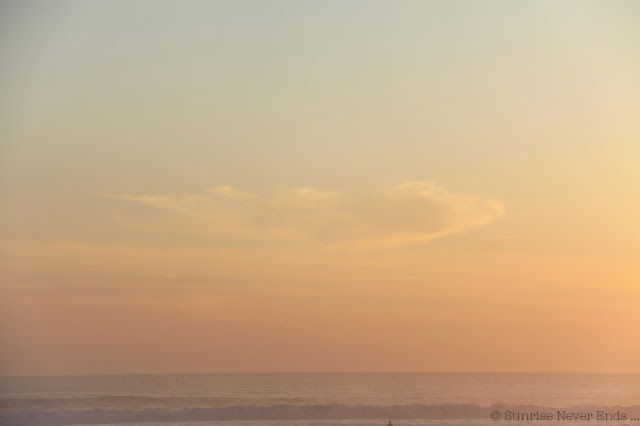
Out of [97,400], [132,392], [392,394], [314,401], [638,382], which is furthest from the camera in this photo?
[638,382]

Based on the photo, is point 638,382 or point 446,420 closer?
point 446,420

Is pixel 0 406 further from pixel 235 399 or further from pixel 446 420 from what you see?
pixel 446 420

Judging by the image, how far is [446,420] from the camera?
53438mm

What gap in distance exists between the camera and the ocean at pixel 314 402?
5375 centimetres

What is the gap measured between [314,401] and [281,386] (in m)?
20.1

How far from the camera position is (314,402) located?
6844cm

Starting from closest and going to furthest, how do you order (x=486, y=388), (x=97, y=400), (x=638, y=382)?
(x=97, y=400), (x=486, y=388), (x=638, y=382)

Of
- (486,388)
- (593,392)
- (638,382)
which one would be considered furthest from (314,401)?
(638,382)

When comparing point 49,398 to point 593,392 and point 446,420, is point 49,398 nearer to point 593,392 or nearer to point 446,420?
point 446,420

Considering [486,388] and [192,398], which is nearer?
[192,398]

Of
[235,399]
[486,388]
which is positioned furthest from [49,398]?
[486,388]

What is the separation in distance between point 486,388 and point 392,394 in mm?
17899

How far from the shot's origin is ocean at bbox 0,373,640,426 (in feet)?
176

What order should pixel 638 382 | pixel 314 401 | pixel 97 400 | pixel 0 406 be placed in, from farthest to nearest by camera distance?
pixel 638 382 < pixel 314 401 < pixel 97 400 < pixel 0 406
